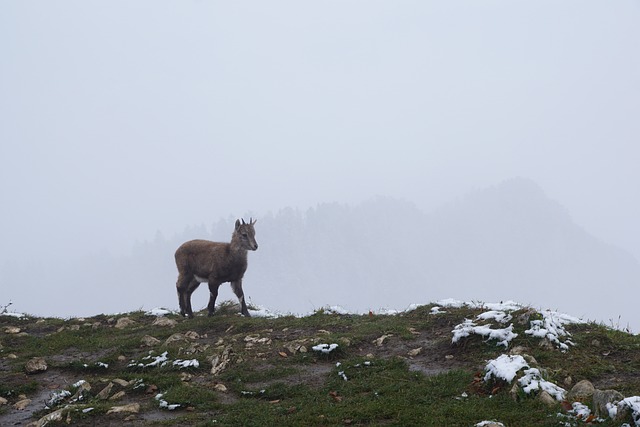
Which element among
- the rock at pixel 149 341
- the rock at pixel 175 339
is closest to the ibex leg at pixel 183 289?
the rock at pixel 175 339

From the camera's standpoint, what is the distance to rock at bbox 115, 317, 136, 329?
14312 millimetres

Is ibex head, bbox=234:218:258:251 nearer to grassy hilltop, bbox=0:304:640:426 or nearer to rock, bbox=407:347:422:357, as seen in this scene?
grassy hilltop, bbox=0:304:640:426

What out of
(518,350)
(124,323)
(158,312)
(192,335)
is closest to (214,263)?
(158,312)

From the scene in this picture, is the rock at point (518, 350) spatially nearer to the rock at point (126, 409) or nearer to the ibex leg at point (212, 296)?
the rock at point (126, 409)

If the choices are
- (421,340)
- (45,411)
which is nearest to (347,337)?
(421,340)

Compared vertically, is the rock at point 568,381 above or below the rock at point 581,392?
below

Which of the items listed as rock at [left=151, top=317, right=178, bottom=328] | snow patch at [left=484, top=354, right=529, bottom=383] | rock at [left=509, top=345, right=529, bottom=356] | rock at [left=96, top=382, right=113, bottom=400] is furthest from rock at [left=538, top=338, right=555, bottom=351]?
rock at [left=151, top=317, right=178, bottom=328]

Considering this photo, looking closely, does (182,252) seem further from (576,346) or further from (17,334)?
(576,346)

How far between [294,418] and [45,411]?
13.1ft

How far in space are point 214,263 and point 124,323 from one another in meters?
3.12

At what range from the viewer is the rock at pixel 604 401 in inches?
246

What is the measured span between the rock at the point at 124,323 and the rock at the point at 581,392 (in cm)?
1082

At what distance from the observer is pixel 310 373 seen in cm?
941

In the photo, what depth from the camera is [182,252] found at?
56.3ft
